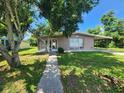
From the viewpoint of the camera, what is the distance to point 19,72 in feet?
43.0

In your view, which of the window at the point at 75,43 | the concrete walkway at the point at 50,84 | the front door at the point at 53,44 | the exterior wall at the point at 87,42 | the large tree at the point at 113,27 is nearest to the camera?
the concrete walkway at the point at 50,84

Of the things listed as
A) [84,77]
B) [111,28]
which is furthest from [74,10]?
[111,28]

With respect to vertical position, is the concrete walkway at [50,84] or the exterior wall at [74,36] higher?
the concrete walkway at [50,84]

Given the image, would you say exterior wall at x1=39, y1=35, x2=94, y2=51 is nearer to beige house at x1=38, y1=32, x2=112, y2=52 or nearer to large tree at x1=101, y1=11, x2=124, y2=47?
beige house at x1=38, y1=32, x2=112, y2=52

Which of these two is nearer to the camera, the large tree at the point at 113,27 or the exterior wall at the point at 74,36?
the exterior wall at the point at 74,36

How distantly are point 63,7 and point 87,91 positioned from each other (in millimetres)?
8118

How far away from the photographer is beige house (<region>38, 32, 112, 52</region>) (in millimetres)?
32438

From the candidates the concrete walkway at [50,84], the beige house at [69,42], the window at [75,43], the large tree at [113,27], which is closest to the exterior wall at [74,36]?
the beige house at [69,42]

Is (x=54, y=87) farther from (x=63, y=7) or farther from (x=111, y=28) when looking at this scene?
(x=111, y=28)

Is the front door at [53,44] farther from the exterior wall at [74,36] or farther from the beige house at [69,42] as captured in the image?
the exterior wall at [74,36]

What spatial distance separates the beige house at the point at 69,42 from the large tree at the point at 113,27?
15832 mm

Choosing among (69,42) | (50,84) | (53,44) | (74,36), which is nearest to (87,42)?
(74,36)

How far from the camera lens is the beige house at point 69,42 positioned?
32.4 m

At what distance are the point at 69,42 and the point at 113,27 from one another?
2309 cm
